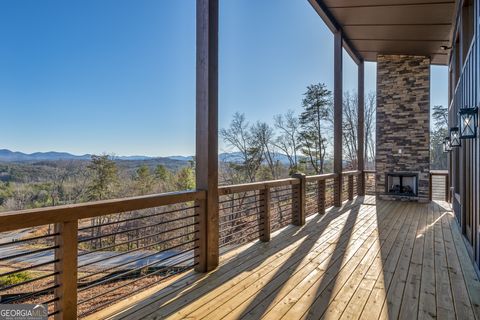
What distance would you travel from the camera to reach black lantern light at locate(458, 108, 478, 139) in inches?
121

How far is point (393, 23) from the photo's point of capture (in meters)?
6.51

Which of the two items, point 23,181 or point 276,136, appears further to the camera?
point 276,136

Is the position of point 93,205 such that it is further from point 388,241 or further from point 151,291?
point 388,241

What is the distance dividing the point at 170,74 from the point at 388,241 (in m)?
17.2

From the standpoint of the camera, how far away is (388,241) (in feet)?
13.7

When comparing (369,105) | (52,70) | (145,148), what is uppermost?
(52,70)

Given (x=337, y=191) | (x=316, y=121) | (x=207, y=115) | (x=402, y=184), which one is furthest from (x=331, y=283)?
(x=316, y=121)

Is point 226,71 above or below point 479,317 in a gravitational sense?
above

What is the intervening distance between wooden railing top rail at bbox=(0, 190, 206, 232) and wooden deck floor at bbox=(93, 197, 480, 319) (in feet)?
2.49

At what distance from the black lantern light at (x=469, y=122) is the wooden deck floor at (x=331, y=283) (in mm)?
1433

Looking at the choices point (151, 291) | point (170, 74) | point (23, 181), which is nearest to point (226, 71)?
point (170, 74)

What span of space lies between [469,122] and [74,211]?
3814 mm

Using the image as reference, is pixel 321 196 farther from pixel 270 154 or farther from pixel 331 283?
pixel 270 154

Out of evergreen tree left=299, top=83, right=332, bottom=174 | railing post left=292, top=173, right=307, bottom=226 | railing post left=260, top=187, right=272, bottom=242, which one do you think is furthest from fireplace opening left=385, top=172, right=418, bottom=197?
evergreen tree left=299, top=83, right=332, bottom=174
